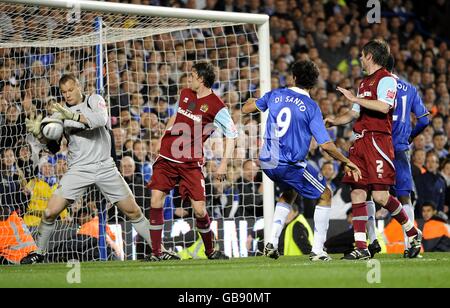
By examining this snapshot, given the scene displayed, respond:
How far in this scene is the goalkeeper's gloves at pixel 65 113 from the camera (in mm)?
8328

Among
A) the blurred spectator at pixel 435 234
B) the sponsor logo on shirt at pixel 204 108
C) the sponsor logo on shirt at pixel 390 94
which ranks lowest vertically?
Answer: the blurred spectator at pixel 435 234

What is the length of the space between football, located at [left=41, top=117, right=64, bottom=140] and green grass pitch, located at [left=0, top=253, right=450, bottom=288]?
1253 mm

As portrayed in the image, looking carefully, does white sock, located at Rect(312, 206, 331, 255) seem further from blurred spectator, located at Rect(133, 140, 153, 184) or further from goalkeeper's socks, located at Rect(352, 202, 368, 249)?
blurred spectator, located at Rect(133, 140, 153, 184)

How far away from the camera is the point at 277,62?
15.2 metres

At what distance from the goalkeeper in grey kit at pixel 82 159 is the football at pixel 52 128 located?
49mm

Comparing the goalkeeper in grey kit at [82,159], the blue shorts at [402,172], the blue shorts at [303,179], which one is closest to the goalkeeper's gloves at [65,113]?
the goalkeeper in grey kit at [82,159]

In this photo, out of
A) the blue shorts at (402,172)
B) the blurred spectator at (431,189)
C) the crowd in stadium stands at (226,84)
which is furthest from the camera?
the blurred spectator at (431,189)

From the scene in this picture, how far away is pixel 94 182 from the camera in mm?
8898

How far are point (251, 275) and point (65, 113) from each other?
262 cm

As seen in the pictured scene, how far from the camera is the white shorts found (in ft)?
28.8

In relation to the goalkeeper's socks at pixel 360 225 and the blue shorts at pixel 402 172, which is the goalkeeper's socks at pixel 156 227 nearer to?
the goalkeeper's socks at pixel 360 225

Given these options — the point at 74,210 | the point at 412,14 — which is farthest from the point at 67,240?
Result: the point at 412,14

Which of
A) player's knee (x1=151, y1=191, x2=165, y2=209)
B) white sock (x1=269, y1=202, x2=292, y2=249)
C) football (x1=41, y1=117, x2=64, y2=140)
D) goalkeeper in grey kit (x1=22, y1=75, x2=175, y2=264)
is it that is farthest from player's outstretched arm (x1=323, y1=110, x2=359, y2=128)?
football (x1=41, y1=117, x2=64, y2=140)

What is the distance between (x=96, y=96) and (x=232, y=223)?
314 cm
